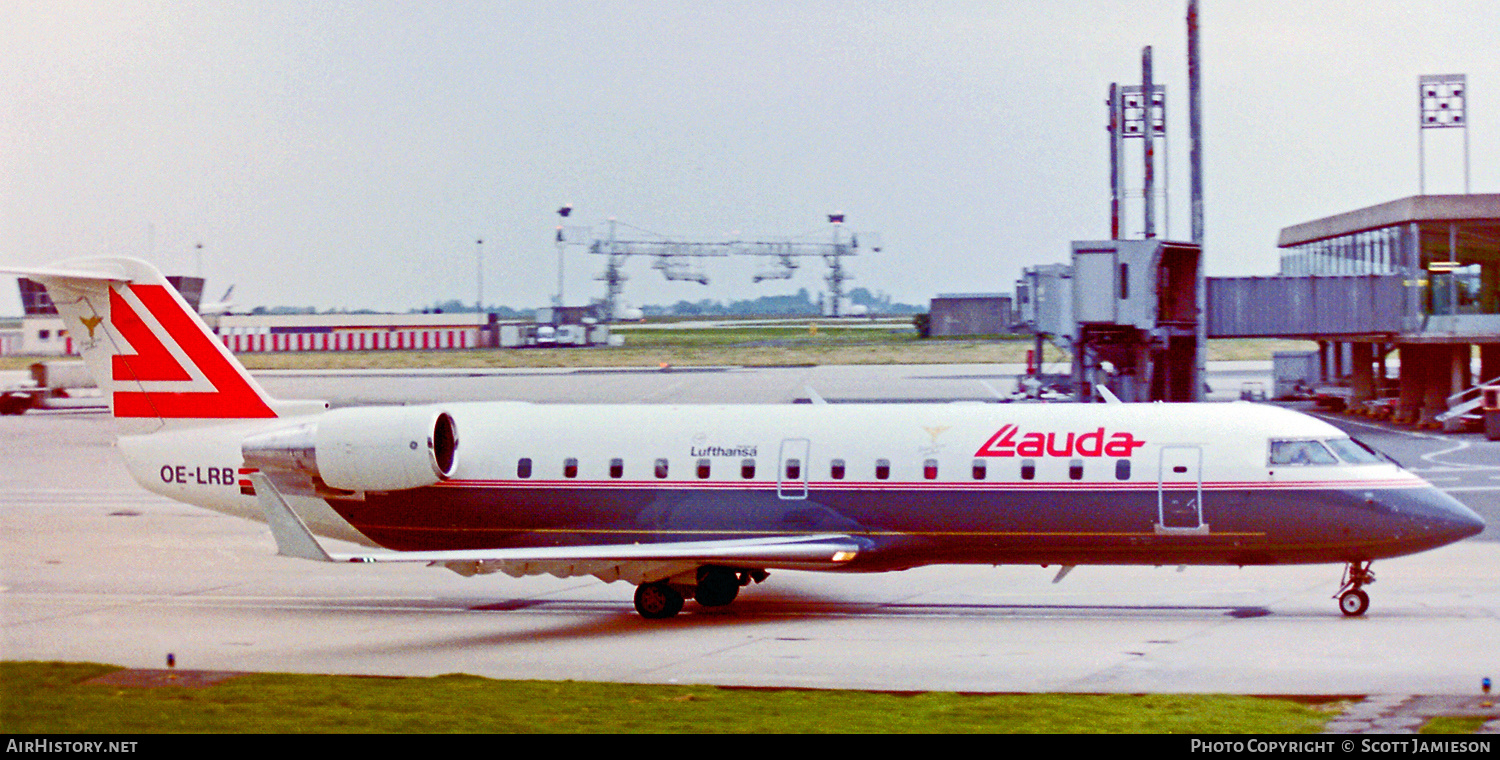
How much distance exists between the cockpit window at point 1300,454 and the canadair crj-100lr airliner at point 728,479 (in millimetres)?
21

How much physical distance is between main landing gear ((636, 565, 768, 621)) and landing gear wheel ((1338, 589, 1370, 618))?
8.45 metres

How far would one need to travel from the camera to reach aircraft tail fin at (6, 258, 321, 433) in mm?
24531

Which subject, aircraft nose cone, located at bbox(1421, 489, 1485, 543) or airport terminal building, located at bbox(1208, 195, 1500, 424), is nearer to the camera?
aircraft nose cone, located at bbox(1421, 489, 1485, 543)

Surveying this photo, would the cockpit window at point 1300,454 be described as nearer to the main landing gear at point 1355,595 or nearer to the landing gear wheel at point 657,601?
the main landing gear at point 1355,595

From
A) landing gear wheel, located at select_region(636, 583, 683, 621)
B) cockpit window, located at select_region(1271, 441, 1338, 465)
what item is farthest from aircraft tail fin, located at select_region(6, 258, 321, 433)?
cockpit window, located at select_region(1271, 441, 1338, 465)

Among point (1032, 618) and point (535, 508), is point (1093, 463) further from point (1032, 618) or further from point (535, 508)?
point (535, 508)

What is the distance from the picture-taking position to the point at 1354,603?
2166 centimetres

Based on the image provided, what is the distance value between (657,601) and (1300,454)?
9211mm

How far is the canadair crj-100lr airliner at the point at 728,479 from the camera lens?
21.4 meters

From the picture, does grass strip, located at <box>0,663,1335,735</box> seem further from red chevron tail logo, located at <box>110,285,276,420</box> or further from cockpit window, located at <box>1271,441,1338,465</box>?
red chevron tail logo, located at <box>110,285,276,420</box>

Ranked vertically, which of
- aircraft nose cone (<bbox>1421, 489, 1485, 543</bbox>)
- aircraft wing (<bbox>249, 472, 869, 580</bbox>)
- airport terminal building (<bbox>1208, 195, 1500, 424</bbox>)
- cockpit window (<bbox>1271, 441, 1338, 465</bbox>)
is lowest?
aircraft wing (<bbox>249, 472, 869, 580</bbox>)

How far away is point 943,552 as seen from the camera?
2217 centimetres

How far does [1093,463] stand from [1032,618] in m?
2.36

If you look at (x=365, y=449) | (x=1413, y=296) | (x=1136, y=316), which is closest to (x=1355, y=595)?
(x=365, y=449)
